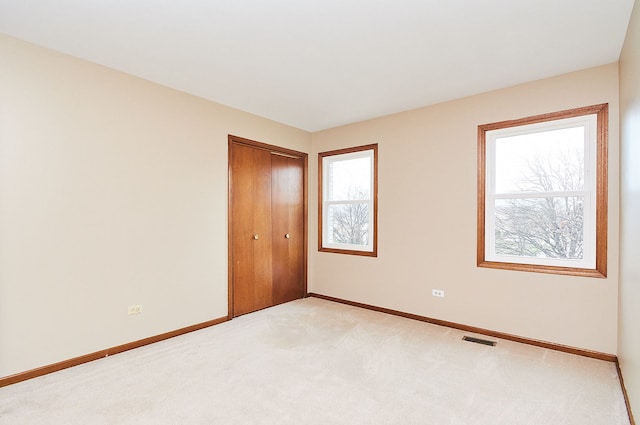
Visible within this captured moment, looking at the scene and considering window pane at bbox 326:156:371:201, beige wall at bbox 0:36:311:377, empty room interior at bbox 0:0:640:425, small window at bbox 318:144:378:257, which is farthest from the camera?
window pane at bbox 326:156:371:201

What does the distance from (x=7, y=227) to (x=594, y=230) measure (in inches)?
187

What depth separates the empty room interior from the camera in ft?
7.00

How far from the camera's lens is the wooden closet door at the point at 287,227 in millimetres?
4531

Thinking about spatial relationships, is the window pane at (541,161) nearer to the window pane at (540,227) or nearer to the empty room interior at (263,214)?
the empty room interior at (263,214)

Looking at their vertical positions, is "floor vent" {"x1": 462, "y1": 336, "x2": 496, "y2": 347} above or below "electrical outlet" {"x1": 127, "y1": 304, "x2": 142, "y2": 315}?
below

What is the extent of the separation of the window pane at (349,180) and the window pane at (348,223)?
143mm

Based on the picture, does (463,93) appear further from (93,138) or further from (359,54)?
(93,138)

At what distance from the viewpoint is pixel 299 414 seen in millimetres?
2016

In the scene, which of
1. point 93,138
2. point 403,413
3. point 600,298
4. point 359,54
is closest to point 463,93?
point 359,54

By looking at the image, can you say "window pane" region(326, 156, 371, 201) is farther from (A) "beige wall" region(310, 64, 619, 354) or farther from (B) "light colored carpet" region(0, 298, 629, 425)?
(B) "light colored carpet" region(0, 298, 629, 425)

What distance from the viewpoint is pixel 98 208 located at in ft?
9.22

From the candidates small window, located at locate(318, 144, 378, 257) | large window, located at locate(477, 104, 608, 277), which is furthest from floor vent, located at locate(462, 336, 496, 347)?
small window, located at locate(318, 144, 378, 257)

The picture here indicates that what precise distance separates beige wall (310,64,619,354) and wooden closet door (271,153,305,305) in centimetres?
47

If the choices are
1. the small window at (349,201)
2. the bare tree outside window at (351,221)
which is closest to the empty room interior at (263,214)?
the small window at (349,201)
